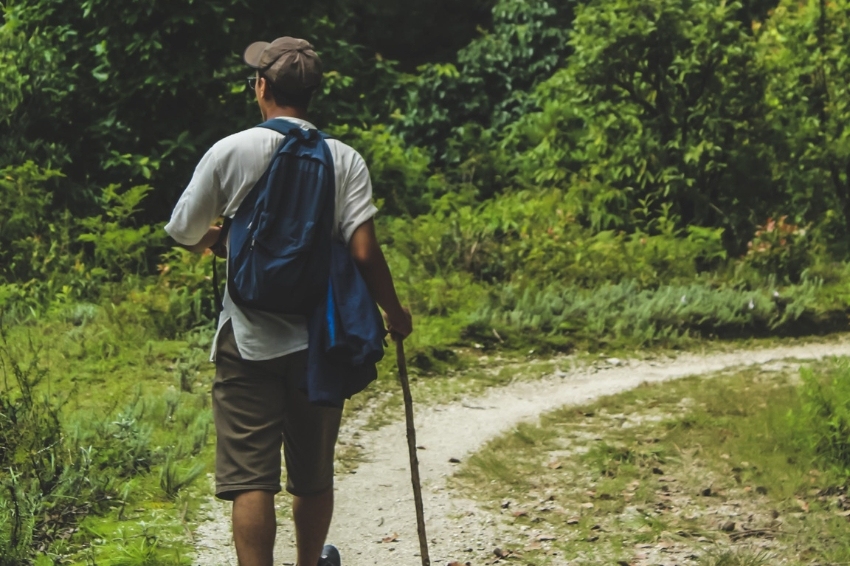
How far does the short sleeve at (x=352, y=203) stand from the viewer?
3.65 meters

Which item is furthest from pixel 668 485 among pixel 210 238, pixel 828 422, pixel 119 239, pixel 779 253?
pixel 779 253

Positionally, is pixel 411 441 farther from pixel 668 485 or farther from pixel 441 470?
pixel 441 470

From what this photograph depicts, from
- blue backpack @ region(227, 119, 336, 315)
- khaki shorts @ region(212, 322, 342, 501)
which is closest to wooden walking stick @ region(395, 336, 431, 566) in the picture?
khaki shorts @ region(212, 322, 342, 501)

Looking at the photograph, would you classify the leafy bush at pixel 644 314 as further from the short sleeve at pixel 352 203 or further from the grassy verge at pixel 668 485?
the short sleeve at pixel 352 203

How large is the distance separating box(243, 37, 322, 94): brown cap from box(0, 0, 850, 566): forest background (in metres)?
3.58

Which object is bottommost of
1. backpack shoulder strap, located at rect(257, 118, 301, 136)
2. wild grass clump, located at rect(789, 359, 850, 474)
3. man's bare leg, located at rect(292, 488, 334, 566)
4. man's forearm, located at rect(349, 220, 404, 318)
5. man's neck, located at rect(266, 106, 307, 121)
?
wild grass clump, located at rect(789, 359, 850, 474)

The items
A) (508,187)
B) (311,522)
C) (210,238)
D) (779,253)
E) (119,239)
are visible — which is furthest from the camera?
(508,187)

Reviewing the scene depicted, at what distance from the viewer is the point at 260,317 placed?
11.9 feet

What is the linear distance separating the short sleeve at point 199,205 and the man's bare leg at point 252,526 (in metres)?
0.89

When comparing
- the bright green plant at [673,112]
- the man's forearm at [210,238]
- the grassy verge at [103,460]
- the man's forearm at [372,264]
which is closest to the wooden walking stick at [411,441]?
the man's forearm at [372,264]

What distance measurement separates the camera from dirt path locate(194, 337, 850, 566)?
5133 millimetres

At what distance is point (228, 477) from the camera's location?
3.67 metres

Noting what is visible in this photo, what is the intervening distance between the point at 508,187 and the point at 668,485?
27.9 ft

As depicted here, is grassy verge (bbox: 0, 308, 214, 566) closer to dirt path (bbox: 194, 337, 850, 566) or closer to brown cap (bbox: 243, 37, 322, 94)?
dirt path (bbox: 194, 337, 850, 566)
